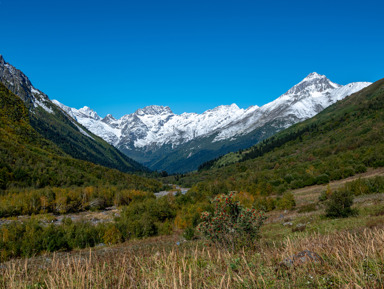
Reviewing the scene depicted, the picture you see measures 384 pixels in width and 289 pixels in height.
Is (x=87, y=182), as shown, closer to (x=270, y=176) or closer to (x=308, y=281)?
(x=270, y=176)

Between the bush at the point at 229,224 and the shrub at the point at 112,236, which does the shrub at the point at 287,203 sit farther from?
the bush at the point at 229,224

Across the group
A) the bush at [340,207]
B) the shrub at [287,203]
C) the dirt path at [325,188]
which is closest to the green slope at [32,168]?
the dirt path at [325,188]

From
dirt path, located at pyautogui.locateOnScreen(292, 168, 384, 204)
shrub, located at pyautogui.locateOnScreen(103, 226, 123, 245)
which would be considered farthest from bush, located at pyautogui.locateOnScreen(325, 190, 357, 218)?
shrub, located at pyautogui.locateOnScreen(103, 226, 123, 245)

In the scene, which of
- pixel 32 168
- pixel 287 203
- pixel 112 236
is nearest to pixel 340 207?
pixel 287 203

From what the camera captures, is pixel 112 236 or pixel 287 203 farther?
pixel 287 203

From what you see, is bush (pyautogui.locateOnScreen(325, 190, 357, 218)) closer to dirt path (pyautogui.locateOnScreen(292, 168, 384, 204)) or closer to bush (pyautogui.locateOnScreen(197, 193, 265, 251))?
bush (pyautogui.locateOnScreen(197, 193, 265, 251))

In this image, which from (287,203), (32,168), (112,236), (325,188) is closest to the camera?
(112,236)

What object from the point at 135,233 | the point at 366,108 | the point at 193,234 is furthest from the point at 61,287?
the point at 366,108

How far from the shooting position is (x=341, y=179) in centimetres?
5028

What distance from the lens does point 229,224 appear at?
469 inches

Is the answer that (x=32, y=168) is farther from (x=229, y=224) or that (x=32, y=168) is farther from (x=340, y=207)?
(x=340, y=207)

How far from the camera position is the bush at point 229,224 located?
11.1 metres

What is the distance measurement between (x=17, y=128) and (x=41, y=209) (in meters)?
78.0

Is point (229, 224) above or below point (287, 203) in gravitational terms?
above
